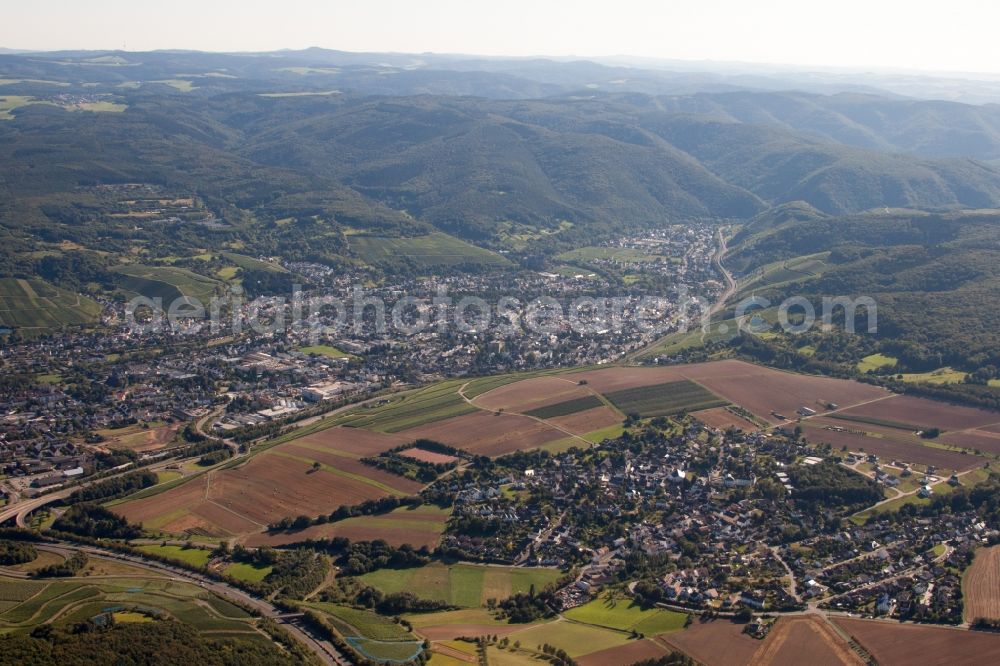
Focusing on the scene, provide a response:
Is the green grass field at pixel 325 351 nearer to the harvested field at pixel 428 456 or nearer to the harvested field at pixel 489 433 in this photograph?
the harvested field at pixel 489 433

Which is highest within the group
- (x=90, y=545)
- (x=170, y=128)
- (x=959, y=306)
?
(x=170, y=128)

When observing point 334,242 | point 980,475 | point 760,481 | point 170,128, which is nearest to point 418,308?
point 334,242

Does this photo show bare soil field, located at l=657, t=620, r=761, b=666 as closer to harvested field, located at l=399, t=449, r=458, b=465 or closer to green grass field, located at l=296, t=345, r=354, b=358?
harvested field, located at l=399, t=449, r=458, b=465

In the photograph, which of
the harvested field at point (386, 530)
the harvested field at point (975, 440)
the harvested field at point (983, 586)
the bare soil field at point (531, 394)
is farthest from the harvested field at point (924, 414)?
the harvested field at point (386, 530)

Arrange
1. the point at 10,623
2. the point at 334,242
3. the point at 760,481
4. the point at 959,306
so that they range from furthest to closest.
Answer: the point at 334,242 → the point at 959,306 → the point at 760,481 → the point at 10,623

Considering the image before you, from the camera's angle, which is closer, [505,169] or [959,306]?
[959,306]

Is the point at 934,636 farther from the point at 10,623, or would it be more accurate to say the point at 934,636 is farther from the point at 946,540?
the point at 10,623
